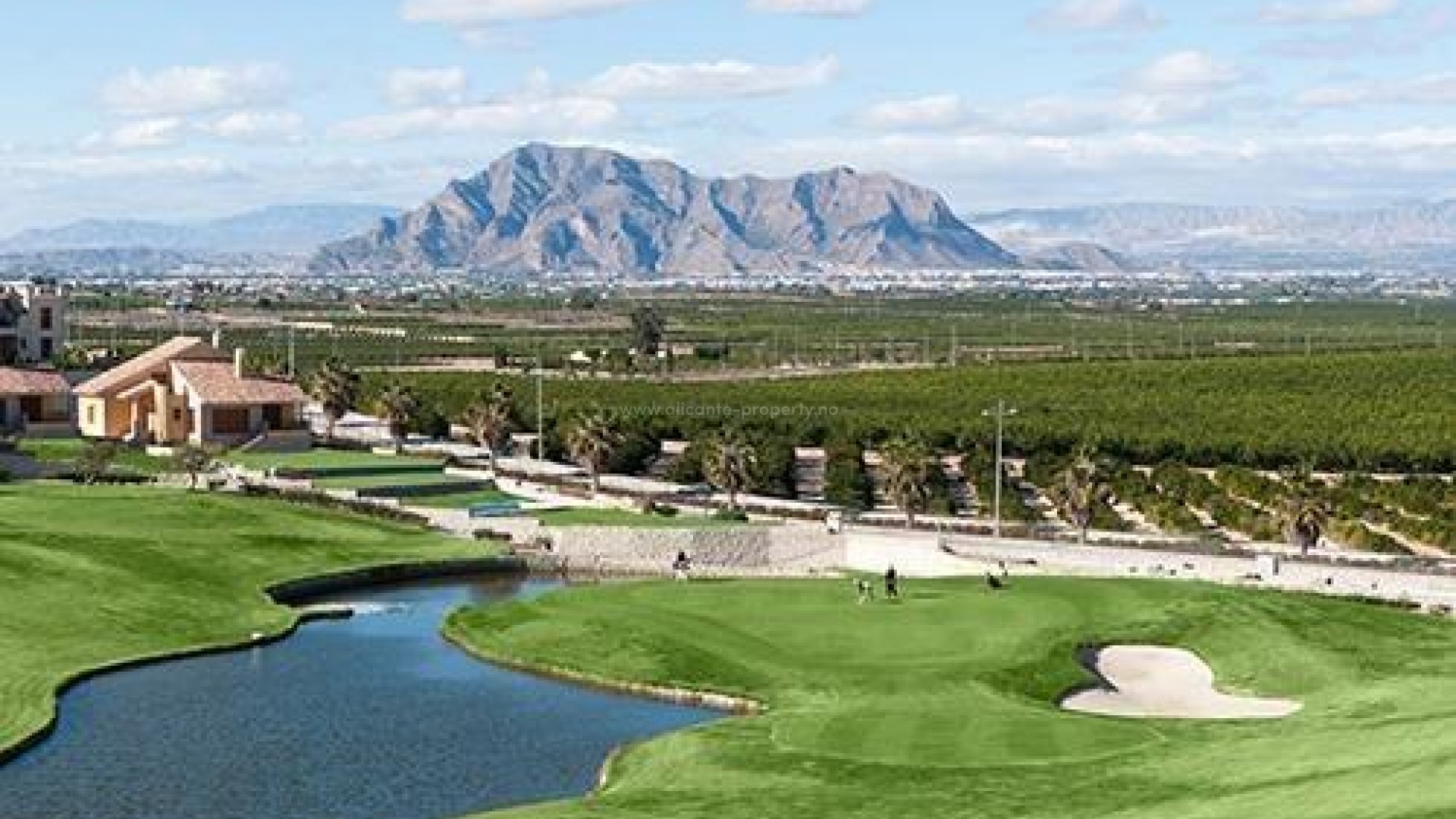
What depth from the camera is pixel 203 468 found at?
95250mm

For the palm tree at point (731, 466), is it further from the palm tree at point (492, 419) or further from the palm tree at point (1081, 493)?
the palm tree at point (1081, 493)

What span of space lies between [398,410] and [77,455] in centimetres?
1843

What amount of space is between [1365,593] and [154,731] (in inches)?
1593

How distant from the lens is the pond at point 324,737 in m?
44.6

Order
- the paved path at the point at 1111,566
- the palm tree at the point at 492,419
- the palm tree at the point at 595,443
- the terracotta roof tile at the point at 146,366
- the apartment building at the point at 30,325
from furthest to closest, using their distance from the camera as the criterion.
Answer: the apartment building at the point at 30,325 → the terracotta roof tile at the point at 146,366 → the palm tree at the point at 492,419 → the palm tree at the point at 595,443 → the paved path at the point at 1111,566

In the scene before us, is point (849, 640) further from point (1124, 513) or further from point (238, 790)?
point (1124, 513)

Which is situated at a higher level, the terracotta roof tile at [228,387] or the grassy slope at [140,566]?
the terracotta roof tile at [228,387]

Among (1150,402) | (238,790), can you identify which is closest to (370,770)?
(238,790)

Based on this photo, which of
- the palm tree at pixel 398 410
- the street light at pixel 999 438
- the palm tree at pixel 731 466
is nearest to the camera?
the street light at pixel 999 438

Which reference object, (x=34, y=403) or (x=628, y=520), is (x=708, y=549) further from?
(x=34, y=403)

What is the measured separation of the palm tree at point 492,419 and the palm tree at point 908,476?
21662 mm

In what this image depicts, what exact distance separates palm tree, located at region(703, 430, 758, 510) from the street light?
453 inches

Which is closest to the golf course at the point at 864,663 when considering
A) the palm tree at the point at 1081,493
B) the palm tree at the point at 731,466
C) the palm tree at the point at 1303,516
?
the palm tree at the point at 1303,516

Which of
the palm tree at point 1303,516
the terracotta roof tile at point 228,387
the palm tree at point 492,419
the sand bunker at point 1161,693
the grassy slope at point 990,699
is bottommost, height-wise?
the sand bunker at point 1161,693
